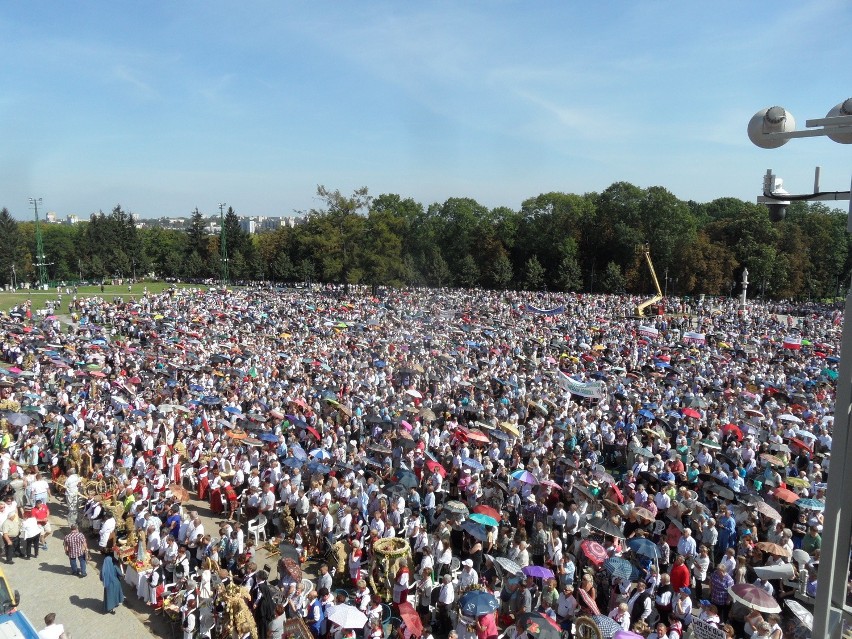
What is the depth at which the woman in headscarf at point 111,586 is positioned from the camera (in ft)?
27.0

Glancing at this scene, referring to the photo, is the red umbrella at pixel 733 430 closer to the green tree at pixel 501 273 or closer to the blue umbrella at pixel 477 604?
the blue umbrella at pixel 477 604

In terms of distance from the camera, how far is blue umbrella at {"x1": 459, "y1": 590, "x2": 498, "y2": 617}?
656 cm

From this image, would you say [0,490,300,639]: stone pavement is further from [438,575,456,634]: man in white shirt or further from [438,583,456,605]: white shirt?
[438,583,456,605]: white shirt

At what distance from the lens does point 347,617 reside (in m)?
6.71

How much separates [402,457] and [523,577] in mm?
4957

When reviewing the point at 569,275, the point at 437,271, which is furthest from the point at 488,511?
the point at 569,275

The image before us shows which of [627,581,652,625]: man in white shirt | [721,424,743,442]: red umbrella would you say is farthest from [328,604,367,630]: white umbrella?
[721,424,743,442]: red umbrella

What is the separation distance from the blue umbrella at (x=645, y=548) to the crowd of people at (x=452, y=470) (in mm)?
43

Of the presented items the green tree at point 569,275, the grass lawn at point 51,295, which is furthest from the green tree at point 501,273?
the grass lawn at point 51,295

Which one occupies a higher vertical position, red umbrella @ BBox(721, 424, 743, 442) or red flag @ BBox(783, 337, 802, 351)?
red flag @ BBox(783, 337, 802, 351)

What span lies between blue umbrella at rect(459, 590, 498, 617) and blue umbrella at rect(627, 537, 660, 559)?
2373 millimetres

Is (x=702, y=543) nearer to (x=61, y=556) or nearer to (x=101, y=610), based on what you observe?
(x=101, y=610)

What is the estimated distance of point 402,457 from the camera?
12.2 metres

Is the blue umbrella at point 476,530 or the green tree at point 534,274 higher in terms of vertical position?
the green tree at point 534,274
